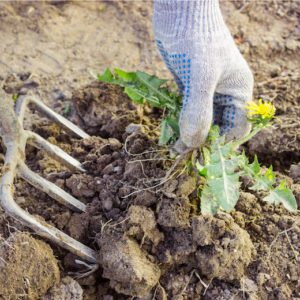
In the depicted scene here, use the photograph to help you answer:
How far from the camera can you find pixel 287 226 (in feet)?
7.38

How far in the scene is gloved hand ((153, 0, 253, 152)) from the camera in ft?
7.05

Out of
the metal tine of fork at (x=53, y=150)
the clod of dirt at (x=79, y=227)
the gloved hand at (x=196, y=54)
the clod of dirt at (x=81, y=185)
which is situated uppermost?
the gloved hand at (x=196, y=54)

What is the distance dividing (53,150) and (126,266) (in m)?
0.77

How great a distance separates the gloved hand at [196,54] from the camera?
84.6 inches

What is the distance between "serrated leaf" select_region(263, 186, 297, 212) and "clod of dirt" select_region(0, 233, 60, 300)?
1.00m

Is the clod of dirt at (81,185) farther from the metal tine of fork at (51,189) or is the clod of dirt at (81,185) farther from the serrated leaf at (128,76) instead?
the serrated leaf at (128,76)

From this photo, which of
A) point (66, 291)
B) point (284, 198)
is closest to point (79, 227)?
point (66, 291)

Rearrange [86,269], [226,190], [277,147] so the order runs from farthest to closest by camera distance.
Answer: [277,147] < [86,269] < [226,190]

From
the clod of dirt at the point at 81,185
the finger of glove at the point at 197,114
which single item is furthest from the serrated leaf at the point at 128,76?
the clod of dirt at the point at 81,185

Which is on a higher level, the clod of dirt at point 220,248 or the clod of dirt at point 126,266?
the clod of dirt at point 220,248

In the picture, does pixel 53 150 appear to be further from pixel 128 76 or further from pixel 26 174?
pixel 128 76

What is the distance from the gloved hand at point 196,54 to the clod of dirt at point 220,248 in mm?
388

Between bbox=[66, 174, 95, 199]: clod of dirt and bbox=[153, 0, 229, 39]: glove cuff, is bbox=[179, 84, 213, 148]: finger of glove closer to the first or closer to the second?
bbox=[153, 0, 229, 39]: glove cuff

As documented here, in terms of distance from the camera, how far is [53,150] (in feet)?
8.27
